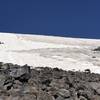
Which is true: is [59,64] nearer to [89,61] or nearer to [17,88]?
[89,61]

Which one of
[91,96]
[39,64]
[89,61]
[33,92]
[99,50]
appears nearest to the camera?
[33,92]

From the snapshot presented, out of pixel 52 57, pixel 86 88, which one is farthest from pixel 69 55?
pixel 86 88

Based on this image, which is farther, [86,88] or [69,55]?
[69,55]

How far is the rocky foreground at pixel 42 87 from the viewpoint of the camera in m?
12.3

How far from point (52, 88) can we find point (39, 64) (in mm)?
8864

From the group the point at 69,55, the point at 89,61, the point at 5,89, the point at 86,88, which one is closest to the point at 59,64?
the point at 89,61

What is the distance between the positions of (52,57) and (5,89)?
1377cm

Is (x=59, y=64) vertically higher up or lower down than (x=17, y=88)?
higher up

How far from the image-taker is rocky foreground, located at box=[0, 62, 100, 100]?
12.3m

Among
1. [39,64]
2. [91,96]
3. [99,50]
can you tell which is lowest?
[91,96]

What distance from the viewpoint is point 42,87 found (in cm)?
1320

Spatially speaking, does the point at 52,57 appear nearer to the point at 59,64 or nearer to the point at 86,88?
the point at 59,64

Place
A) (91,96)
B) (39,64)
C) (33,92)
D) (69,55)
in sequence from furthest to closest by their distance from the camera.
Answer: (69,55) < (39,64) < (91,96) < (33,92)

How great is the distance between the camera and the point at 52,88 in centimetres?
1316
